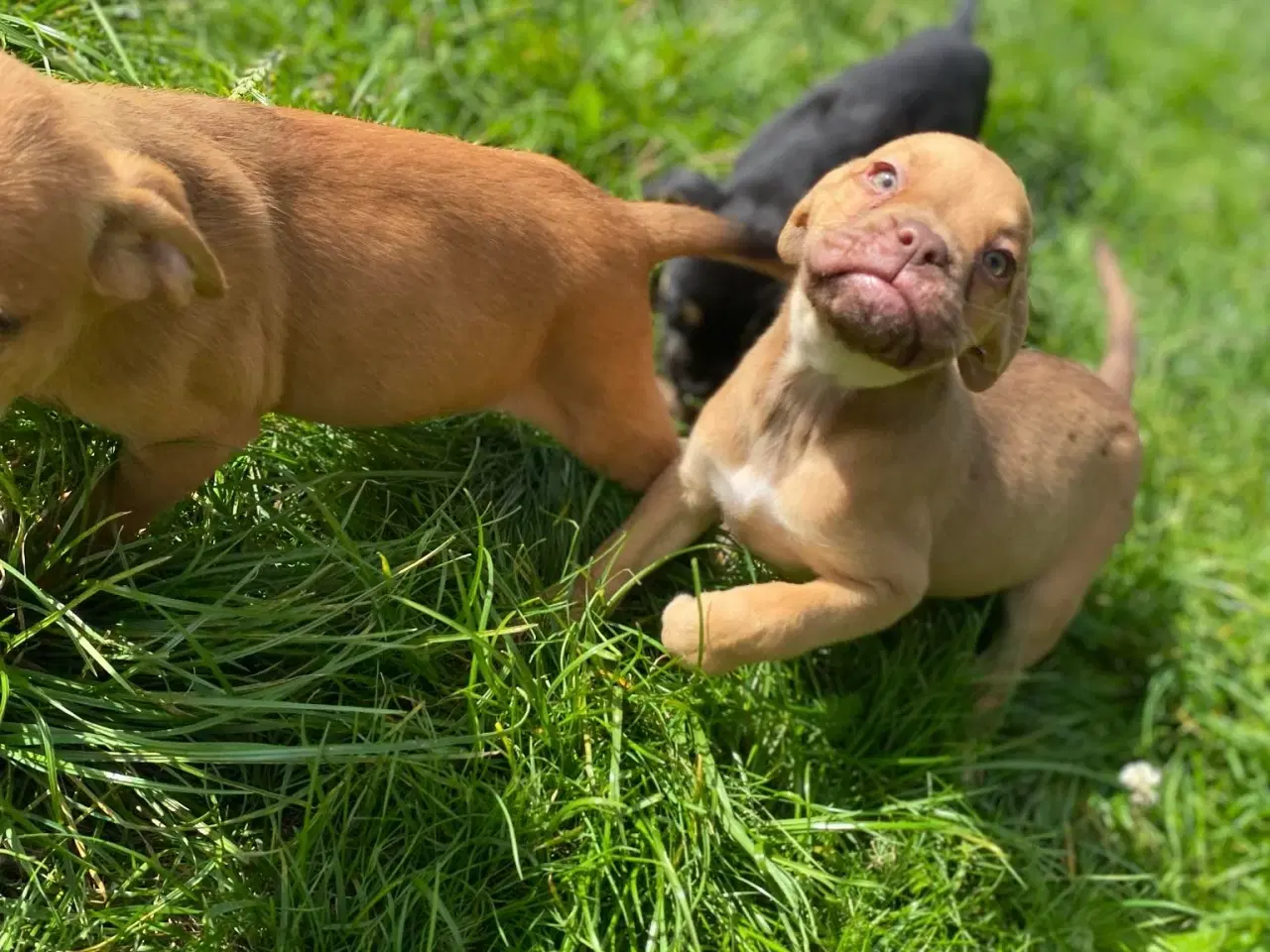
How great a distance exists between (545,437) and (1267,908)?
138 inches

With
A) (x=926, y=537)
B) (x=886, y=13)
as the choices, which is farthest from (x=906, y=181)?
(x=886, y=13)

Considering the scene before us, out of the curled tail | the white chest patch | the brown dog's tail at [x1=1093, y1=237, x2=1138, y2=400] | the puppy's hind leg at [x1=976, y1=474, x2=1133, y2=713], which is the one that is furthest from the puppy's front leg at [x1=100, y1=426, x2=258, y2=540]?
the curled tail

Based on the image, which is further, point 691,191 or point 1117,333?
point 1117,333

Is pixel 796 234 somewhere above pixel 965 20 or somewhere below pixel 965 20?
above

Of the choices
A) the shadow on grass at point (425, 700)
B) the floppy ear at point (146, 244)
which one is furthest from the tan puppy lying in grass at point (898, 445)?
the floppy ear at point (146, 244)

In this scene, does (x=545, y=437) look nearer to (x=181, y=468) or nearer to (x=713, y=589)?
(x=713, y=589)

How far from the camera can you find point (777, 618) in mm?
3211

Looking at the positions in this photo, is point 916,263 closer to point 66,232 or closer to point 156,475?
point 66,232

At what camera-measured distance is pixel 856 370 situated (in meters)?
3.04

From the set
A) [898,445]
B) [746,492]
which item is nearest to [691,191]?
[746,492]

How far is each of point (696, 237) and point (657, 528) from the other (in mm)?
991

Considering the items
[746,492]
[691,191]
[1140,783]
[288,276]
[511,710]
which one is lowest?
[1140,783]

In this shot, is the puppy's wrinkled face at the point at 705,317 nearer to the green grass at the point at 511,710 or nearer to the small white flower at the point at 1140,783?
the green grass at the point at 511,710

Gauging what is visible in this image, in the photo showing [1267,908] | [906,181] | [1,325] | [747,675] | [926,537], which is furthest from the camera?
[1267,908]
